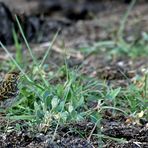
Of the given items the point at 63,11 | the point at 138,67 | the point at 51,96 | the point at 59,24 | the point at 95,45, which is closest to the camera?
the point at 51,96

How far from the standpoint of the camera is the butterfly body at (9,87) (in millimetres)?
2943

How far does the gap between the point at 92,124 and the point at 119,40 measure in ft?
7.02

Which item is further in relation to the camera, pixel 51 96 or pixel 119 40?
pixel 119 40

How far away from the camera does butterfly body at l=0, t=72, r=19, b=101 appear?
2943mm

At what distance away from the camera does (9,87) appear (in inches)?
116

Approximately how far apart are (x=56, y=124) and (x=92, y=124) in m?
0.18

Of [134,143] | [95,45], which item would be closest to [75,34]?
[95,45]

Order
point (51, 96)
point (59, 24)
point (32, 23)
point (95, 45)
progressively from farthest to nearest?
1. point (59, 24)
2. point (32, 23)
3. point (95, 45)
4. point (51, 96)

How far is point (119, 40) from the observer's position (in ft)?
15.9

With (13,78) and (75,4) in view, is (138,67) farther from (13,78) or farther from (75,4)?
(75,4)

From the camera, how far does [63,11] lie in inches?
242

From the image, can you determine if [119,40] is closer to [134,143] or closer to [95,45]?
[95,45]

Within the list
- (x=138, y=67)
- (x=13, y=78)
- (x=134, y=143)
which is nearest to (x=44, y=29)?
(x=138, y=67)

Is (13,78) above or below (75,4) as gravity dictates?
above
